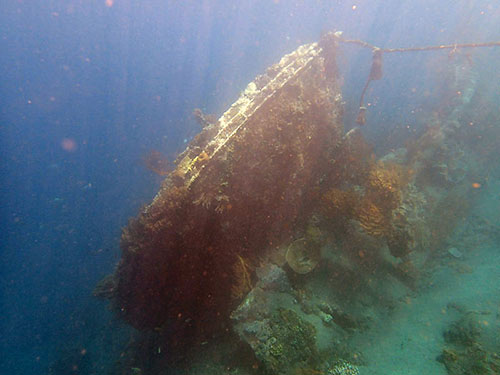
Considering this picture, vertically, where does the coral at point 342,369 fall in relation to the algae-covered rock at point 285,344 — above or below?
below

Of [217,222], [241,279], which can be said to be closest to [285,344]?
[241,279]

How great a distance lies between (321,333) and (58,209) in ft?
135

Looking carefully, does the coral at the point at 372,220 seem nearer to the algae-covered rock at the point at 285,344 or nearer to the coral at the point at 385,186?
the coral at the point at 385,186

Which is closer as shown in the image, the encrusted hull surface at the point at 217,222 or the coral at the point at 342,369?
the coral at the point at 342,369

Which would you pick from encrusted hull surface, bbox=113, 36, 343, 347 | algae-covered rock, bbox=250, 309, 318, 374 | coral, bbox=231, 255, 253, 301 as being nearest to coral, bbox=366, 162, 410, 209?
encrusted hull surface, bbox=113, 36, 343, 347

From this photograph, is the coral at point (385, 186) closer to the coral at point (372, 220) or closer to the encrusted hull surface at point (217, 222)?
the coral at point (372, 220)

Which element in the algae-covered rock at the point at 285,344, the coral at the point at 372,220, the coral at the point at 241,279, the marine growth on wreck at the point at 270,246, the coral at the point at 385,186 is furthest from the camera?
the coral at the point at 385,186

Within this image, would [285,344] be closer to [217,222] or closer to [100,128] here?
[217,222]

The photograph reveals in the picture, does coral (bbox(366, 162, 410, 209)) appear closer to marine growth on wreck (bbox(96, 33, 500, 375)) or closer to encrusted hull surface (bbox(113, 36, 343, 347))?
marine growth on wreck (bbox(96, 33, 500, 375))

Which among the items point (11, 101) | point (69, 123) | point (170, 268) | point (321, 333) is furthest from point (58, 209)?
point (11, 101)

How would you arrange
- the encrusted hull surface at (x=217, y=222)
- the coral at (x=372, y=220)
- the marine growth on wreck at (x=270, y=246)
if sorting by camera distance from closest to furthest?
1. the marine growth on wreck at (x=270, y=246)
2. the encrusted hull surface at (x=217, y=222)
3. the coral at (x=372, y=220)

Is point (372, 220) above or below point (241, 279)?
below

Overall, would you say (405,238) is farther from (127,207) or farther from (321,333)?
(127,207)

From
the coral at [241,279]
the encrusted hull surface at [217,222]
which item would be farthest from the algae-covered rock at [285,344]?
the encrusted hull surface at [217,222]
